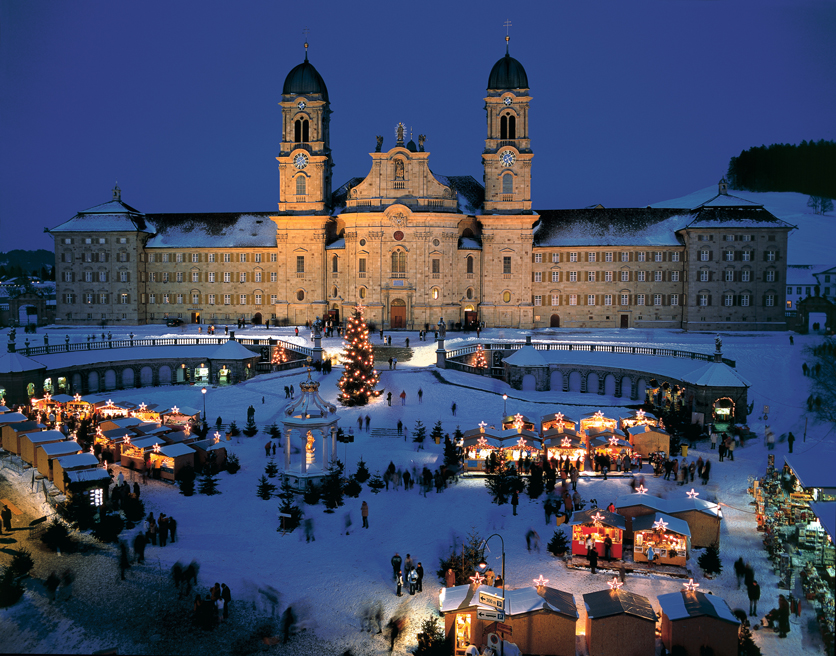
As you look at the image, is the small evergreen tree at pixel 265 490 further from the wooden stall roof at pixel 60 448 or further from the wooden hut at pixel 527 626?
the wooden hut at pixel 527 626

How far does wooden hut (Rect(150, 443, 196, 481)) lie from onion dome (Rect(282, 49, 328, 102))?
159ft

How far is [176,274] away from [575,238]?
43414mm

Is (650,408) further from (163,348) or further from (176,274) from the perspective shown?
(176,274)

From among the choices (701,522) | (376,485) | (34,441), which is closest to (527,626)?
(701,522)

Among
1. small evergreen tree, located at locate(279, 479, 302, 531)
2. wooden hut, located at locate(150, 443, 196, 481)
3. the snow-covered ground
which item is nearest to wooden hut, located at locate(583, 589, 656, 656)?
the snow-covered ground

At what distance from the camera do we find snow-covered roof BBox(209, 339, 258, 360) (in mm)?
50344

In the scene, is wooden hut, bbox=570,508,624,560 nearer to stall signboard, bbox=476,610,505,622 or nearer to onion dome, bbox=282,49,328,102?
stall signboard, bbox=476,610,505,622

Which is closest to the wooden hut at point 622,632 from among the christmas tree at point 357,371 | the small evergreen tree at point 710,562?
the small evergreen tree at point 710,562

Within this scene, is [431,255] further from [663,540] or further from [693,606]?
[693,606]

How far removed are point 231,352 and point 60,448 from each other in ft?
76.1

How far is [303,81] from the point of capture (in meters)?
69.5

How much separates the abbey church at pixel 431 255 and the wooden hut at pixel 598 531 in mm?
45465

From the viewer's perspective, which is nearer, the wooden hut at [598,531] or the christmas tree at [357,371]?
the wooden hut at [598,531]

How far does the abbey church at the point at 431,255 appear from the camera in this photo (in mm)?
67062
